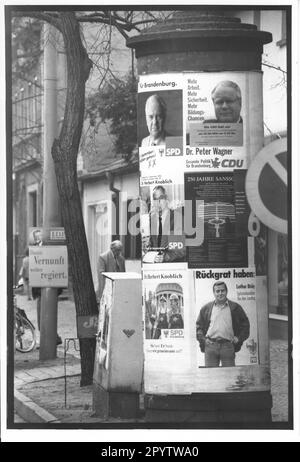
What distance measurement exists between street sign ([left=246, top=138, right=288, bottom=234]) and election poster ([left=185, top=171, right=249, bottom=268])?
7 cm

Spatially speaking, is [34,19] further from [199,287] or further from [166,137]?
[199,287]

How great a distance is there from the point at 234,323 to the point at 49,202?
1908 mm

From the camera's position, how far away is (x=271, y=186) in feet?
27.9

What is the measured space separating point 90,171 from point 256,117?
1.76 m

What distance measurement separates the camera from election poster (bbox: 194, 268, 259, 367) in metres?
8.55

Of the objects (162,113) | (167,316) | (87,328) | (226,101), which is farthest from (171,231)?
(87,328)

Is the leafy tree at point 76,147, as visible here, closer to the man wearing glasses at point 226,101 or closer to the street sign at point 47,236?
the street sign at point 47,236

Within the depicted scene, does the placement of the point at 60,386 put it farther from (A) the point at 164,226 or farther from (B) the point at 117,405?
(A) the point at 164,226

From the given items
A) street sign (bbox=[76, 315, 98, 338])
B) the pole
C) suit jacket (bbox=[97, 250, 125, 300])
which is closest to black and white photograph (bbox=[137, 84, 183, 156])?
suit jacket (bbox=[97, 250, 125, 300])

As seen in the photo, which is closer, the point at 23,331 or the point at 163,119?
the point at 163,119

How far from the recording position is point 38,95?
375 inches

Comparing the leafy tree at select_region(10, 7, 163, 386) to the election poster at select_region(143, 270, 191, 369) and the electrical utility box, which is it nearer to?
the electrical utility box
